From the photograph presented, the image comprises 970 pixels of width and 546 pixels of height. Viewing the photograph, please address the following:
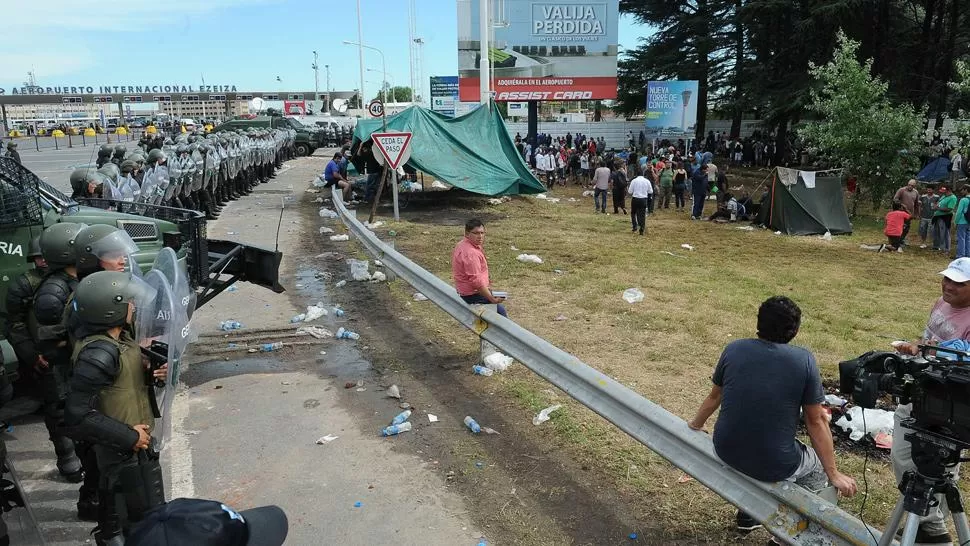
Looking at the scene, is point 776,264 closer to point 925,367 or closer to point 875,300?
point 875,300

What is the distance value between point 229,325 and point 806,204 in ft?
47.5

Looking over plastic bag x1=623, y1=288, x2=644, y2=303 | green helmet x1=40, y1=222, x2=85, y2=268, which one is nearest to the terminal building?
plastic bag x1=623, y1=288, x2=644, y2=303

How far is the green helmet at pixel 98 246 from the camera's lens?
4367mm

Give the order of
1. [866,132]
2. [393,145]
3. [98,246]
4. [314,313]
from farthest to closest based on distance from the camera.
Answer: [866,132] < [393,145] < [314,313] < [98,246]

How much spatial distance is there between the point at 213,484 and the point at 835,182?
17.2 m

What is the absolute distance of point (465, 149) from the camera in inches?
762

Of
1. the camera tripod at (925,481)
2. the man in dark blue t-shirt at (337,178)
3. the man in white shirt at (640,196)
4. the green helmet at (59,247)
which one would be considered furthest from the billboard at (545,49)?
Result: the camera tripod at (925,481)

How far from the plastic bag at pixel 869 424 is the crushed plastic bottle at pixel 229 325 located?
621 centimetres

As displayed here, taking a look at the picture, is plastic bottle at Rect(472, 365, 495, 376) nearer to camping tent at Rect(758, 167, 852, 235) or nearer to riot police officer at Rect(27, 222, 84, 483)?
riot police officer at Rect(27, 222, 84, 483)

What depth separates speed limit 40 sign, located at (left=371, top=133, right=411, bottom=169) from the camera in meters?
14.5

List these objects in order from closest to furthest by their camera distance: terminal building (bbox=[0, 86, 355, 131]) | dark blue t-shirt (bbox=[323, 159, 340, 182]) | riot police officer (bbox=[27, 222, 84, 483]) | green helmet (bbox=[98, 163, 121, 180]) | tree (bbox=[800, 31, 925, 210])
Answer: riot police officer (bbox=[27, 222, 84, 483]) < green helmet (bbox=[98, 163, 121, 180]) < tree (bbox=[800, 31, 925, 210]) < dark blue t-shirt (bbox=[323, 159, 340, 182]) < terminal building (bbox=[0, 86, 355, 131])

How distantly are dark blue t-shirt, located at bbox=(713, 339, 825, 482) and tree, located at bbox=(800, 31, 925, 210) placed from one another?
1902 centimetres

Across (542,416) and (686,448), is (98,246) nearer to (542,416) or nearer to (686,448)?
(542,416)

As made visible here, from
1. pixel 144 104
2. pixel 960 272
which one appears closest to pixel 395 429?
pixel 960 272
